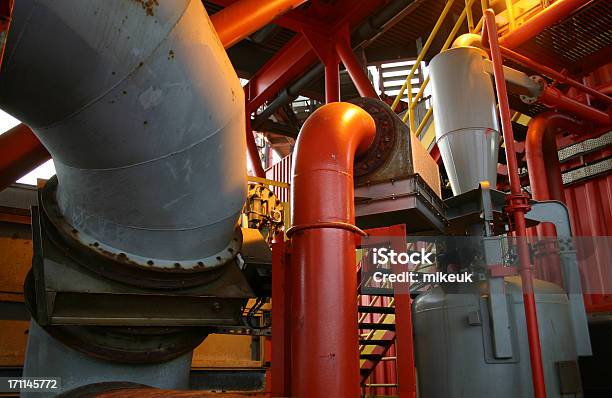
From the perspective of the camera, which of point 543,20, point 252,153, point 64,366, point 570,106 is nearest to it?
point 64,366

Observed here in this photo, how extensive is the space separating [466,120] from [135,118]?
131 inches

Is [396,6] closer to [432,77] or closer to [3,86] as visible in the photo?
[432,77]


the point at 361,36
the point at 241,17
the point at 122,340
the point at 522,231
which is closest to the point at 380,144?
the point at 522,231

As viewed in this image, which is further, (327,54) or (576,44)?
(327,54)

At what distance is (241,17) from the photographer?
472 centimetres

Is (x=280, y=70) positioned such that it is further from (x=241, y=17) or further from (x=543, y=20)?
(x=543, y=20)

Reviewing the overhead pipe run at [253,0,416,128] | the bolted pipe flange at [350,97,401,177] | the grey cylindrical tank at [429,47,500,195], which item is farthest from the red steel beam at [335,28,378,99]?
the bolted pipe flange at [350,97,401,177]

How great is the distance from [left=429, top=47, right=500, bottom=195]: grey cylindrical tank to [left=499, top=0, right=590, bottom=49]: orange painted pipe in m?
1.07

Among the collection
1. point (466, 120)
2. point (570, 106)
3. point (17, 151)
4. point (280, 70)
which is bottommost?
point (17, 151)

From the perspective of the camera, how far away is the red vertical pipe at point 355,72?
24.1 ft

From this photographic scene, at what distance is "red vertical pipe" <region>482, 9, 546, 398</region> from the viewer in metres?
3.15

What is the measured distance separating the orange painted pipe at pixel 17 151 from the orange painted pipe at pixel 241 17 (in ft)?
6.09

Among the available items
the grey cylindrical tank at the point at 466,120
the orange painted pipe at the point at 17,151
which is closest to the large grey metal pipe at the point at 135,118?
the orange painted pipe at the point at 17,151

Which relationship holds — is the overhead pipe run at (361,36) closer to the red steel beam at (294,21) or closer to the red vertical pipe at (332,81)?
the red vertical pipe at (332,81)
